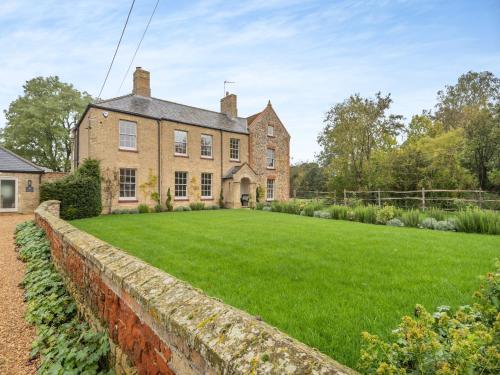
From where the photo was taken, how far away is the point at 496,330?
5.05ft

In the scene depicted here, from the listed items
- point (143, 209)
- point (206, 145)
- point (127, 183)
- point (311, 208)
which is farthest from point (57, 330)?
point (206, 145)

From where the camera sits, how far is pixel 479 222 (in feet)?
32.2

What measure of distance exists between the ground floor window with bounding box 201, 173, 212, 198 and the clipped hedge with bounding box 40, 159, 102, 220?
7.79 meters

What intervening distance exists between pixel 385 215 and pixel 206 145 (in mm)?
14518

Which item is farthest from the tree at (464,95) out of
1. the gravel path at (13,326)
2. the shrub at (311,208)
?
the gravel path at (13,326)

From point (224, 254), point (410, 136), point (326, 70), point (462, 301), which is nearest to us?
point (462, 301)

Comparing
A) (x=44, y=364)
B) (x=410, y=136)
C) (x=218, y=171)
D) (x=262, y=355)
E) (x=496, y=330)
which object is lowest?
(x=44, y=364)

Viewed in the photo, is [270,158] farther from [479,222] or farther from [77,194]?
[479,222]

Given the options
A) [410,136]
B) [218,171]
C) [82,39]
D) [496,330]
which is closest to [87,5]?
[82,39]

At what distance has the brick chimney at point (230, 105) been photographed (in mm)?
25625

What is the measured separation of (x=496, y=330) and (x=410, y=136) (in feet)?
107

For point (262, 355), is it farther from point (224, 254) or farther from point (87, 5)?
point (87, 5)

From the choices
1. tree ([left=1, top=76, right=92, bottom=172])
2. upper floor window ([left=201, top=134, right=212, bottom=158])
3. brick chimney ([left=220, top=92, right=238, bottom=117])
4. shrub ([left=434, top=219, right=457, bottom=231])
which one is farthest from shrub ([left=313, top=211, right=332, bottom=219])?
tree ([left=1, top=76, right=92, bottom=172])

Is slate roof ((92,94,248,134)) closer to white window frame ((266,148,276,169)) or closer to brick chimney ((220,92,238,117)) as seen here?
brick chimney ((220,92,238,117))
